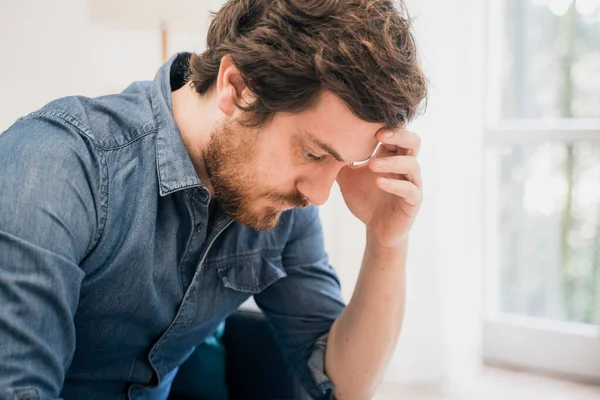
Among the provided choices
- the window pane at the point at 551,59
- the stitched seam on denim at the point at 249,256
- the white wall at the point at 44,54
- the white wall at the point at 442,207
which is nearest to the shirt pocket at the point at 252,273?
the stitched seam on denim at the point at 249,256

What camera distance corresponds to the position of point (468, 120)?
2164mm

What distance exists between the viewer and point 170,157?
1018mm

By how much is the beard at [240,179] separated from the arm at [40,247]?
0.72 ft

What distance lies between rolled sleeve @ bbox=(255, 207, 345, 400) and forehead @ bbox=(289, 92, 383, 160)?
308mm

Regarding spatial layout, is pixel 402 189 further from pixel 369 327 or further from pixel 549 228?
pixel 549 228

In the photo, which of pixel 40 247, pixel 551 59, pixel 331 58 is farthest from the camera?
pixel 551 59

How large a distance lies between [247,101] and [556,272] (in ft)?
6.00

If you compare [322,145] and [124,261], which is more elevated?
[322,145]

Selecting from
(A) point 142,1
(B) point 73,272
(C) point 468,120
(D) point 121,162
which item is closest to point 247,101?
(D) point 121,162

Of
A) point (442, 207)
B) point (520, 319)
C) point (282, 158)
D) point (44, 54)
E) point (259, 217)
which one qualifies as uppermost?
point (44, 54)

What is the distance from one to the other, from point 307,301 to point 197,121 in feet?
1.45

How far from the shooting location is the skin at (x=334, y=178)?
1.00m

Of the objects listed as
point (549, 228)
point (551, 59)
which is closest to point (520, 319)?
point (549, 228)

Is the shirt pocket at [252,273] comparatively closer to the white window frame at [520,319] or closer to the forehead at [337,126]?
the forehead at [337,126]
